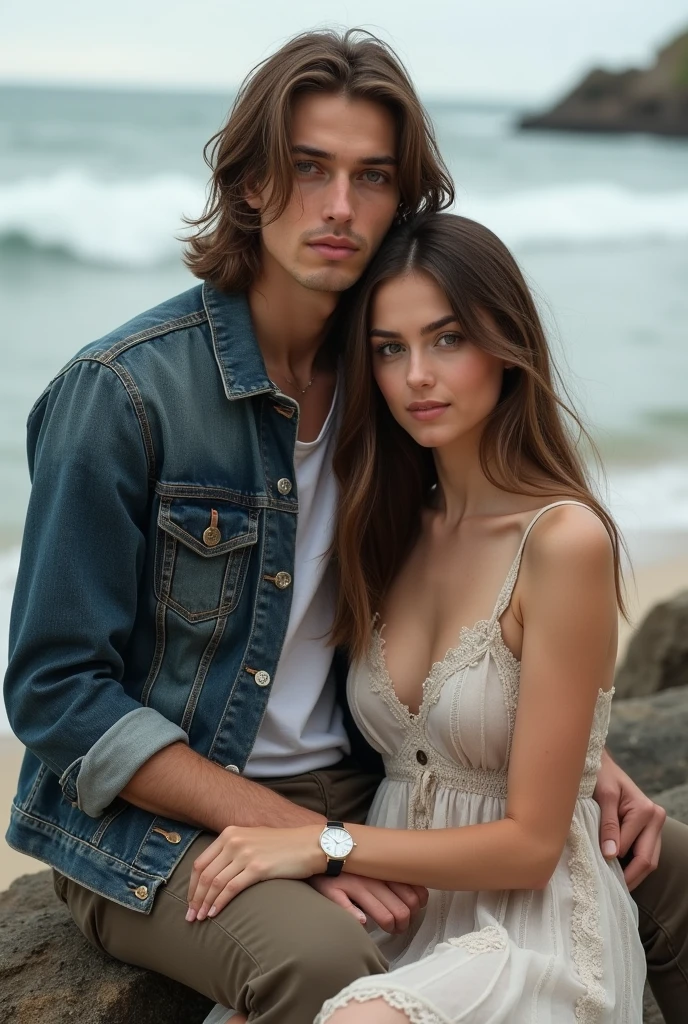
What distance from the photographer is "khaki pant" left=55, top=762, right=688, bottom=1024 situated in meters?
2.10

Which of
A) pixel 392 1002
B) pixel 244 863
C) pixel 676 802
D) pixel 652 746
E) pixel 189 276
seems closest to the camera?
pixel 392 1002

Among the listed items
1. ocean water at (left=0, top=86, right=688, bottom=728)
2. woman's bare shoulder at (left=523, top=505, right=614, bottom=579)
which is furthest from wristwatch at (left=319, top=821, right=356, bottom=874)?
ocean water at (left=0, top=86, right=688, bottom=728)

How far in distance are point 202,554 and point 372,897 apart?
2.51ft

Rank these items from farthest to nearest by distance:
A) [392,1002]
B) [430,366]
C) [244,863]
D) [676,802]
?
[676,802]
[430,366]
[244,863]
[392,1002]

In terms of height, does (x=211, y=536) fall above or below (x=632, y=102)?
below

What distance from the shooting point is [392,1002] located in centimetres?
200

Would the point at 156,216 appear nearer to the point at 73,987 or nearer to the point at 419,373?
the point at 419,373

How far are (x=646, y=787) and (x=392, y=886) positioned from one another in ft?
5.62

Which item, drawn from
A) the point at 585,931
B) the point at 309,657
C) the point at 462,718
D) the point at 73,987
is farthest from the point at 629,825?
the point at 73,987

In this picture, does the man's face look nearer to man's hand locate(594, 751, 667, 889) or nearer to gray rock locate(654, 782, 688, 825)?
man's hand locate(594, 751, 667, 889)

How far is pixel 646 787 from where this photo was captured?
151 inches

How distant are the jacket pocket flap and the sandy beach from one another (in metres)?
2.19

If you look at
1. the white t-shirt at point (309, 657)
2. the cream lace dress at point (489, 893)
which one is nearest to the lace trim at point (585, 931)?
the cream lace dress at point (489, 893)

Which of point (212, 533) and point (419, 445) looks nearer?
point (212, 533)
